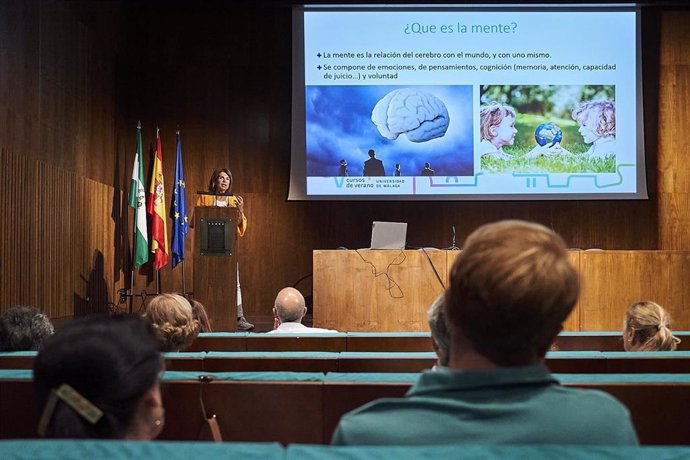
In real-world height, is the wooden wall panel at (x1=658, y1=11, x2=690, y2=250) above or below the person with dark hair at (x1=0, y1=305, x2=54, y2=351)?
above

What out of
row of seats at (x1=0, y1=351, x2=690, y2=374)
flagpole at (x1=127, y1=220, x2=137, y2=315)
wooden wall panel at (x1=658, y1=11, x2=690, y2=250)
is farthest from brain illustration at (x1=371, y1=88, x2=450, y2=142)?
row of seats at (x1=0, y1=351, x2=690, y2=374)

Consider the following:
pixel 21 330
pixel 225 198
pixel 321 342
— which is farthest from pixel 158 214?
pixel 21 330

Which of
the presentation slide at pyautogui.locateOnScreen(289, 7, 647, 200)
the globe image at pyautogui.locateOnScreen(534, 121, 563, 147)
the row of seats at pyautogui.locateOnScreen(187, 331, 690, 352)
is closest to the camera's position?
the row of seats at pyautogui.locateOnScreen(187, 331, 690, 352)

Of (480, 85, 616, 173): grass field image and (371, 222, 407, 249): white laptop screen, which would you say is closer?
(371, 222, 407, 249): white laptop screen

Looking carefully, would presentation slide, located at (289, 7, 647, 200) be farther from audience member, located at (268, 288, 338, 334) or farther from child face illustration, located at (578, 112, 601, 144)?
audience member, located at (268, 288, 338, 334)

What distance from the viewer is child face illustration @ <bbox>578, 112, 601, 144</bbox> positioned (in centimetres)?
845

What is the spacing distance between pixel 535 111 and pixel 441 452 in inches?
315

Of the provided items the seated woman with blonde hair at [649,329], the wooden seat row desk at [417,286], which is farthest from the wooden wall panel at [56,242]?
the seated woman with blonde hair at [649,329]

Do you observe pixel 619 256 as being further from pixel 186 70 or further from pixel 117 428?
pixel 117 428

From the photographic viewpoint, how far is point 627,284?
7.14 meters

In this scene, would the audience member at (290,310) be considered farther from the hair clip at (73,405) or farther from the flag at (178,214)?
the flag at (178,214)

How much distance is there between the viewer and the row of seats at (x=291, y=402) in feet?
5.98

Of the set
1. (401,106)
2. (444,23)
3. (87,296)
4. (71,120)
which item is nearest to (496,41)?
(444,23)

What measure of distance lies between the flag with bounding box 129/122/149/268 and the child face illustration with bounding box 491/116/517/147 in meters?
3.87
